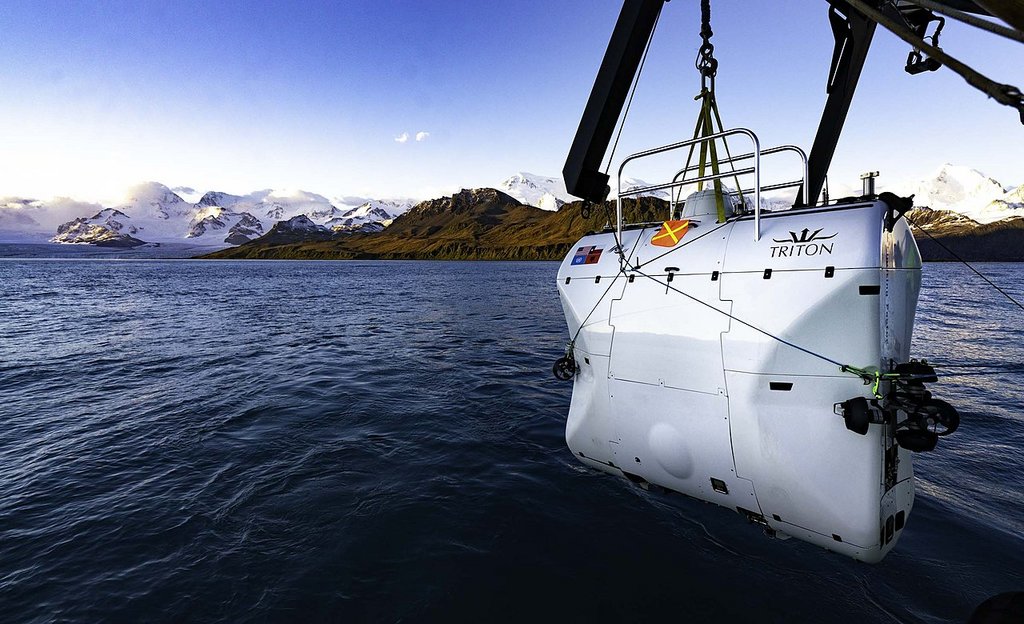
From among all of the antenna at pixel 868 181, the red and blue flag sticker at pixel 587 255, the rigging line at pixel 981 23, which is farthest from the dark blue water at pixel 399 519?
the rigging line at pixel 981 23

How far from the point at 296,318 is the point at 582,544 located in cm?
2593

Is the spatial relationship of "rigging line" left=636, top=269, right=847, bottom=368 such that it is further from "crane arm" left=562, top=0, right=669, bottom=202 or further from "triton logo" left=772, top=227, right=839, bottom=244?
"crane arm" left=562, top=0, right=669, bottom=202

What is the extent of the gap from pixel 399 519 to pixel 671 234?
5355mm

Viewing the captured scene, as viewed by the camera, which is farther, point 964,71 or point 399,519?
point 399,519

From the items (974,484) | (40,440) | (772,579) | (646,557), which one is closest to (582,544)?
(646,557)

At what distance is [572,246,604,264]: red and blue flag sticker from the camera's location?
20.9 feet

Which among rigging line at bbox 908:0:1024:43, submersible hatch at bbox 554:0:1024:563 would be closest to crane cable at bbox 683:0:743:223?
submersible hatch at bbox 554:0:1024:563

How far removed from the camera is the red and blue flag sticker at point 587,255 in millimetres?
6379

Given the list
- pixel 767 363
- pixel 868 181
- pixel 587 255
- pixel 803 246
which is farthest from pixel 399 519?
pixel 868 181

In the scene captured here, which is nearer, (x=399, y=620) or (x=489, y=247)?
(x=399, y=620)

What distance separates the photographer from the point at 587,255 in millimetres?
6535

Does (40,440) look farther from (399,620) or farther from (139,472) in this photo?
(399,620)

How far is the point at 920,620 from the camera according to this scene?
4.51 m

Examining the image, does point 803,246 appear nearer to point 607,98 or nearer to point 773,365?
point 773,365
